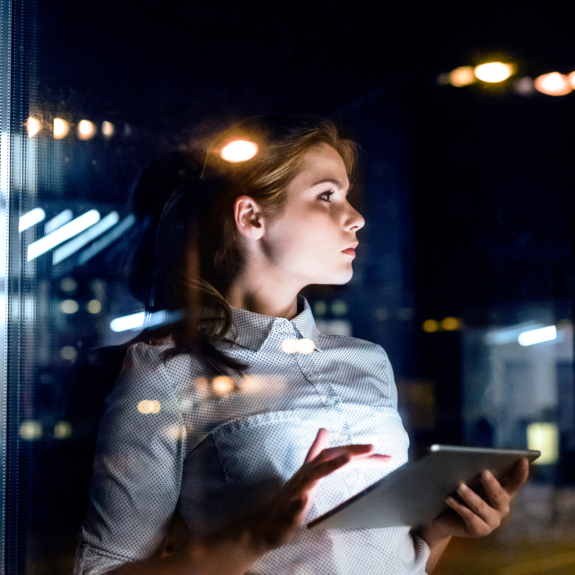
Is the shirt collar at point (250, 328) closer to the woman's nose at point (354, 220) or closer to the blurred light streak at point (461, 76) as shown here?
the woman's nose at point (354, 220)

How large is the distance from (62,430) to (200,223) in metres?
0.48

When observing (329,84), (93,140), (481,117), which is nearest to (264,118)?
(329,84)

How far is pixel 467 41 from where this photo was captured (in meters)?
1.34

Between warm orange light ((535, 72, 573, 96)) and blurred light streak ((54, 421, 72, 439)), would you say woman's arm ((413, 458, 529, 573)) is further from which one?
warm orange light ((535, 72, 573, 96))

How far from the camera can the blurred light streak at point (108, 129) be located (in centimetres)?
110

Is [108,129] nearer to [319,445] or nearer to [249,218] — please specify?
[249,218]

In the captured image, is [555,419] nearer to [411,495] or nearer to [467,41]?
[411,495]

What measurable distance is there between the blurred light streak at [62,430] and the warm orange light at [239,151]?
60 centimetres

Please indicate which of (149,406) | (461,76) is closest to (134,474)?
(149,406)

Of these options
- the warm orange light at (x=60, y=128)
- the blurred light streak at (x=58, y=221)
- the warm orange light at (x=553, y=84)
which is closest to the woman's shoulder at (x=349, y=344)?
the blurred light streak at (x=58, y=221)

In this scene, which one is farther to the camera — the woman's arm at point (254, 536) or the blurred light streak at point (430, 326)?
the blurred light streak at point (430, 326)

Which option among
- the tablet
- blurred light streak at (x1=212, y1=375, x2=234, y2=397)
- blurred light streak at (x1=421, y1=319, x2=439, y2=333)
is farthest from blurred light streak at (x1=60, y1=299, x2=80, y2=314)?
blurred light streak at (x1=421, y1=319, x2=439, y2=333)

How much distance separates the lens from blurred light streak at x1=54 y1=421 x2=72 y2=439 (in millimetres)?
1030

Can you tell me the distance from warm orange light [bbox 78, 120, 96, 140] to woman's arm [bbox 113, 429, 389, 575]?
0.75m
